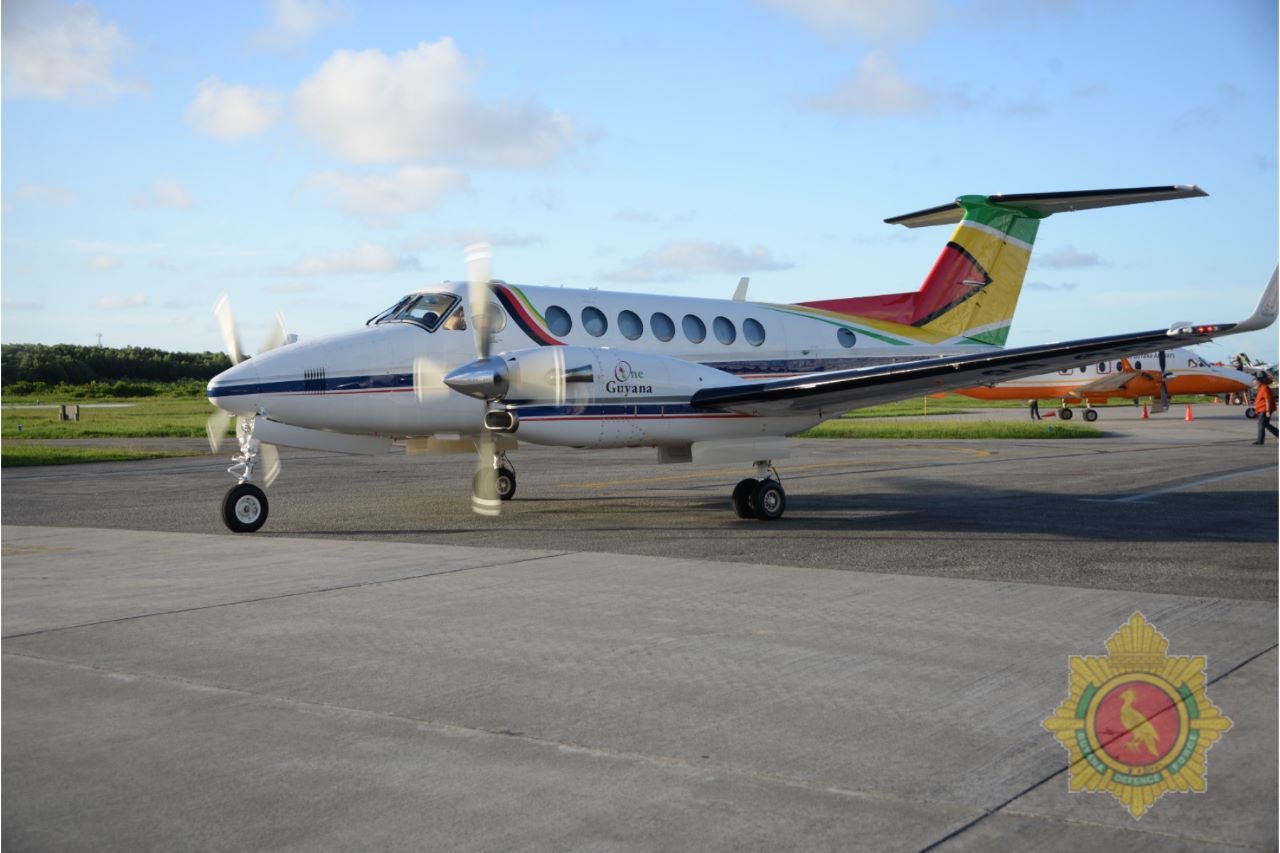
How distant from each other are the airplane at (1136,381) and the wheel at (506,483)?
3265 cm

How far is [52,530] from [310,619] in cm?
721

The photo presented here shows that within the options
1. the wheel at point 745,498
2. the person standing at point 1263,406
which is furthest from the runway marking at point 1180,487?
the person standing at point 1263,406

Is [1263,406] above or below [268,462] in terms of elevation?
above

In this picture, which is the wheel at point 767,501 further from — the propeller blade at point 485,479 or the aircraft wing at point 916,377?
the propeller blade at point 485,479

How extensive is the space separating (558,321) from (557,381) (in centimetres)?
186

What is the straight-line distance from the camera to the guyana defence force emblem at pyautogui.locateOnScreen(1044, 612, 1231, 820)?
4547 millimetres

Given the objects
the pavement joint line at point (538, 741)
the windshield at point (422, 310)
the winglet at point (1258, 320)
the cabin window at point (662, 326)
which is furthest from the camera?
the cabin window at point (662, 326)

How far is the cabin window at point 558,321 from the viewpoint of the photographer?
14.7 metres

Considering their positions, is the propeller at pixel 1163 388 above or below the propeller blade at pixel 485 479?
above

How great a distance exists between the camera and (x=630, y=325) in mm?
15445

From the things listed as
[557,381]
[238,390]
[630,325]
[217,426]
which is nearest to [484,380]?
[557,381]

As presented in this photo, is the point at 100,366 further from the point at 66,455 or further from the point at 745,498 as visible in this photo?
the point at 745,498

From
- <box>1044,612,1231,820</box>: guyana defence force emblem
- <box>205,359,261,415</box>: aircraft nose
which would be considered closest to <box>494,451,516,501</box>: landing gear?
<box>205,359,261,415</box>: aircraft nose

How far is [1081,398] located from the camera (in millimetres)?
46344
